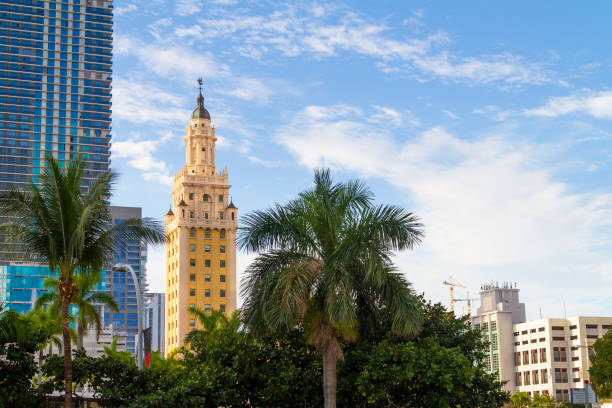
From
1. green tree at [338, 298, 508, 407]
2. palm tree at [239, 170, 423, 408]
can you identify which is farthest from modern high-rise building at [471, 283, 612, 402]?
palm tree at [239, 170, 423, 408]

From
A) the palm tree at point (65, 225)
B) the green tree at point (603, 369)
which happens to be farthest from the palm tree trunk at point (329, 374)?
the green tree at point (603, 369)

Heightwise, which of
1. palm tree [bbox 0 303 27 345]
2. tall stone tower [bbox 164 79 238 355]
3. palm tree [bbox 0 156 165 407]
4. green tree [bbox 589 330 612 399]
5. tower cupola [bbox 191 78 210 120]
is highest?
tower cupola [bbox 191 78 210 120]

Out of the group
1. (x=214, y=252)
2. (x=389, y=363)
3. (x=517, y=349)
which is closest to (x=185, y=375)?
(x=389, y=363)

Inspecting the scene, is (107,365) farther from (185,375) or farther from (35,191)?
(35,191)

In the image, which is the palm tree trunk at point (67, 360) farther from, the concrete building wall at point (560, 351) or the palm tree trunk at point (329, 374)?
the concrete building wall at point (560, 351)

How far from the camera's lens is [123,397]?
28031mm

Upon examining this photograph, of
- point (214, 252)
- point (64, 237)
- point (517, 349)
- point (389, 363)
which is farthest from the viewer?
point (517, 349)

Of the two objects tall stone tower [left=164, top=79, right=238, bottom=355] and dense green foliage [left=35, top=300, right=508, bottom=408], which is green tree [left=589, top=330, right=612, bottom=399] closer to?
dense green foliage [left=35, top=300, right=508, bottom=408]

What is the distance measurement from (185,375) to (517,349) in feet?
508

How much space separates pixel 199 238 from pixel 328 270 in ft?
381

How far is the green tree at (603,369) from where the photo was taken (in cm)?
7519

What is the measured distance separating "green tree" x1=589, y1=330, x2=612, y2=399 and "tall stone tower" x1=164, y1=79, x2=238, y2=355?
70.9 m

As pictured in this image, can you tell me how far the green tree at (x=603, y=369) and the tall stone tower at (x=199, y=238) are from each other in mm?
70918

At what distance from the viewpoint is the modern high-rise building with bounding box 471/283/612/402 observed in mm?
159250
